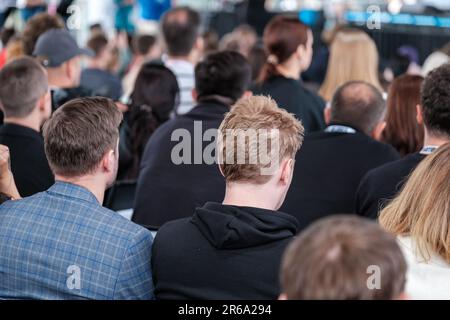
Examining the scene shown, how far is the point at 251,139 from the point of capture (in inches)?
94.3

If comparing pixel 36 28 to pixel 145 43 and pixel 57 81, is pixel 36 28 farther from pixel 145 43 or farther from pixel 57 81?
pixel 145 43

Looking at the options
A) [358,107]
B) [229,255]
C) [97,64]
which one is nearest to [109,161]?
[229,255]

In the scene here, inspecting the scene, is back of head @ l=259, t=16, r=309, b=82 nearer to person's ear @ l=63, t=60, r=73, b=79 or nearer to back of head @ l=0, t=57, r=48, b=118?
person's ear @ l=63, t=60, r=73, b=79

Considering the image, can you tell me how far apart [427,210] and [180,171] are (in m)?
1.60

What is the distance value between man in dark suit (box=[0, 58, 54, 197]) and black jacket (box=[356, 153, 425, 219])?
1.44 m

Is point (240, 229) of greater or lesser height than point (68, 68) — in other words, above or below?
below

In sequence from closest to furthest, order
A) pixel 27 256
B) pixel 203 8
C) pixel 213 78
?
pixel 27 256 → pixel 213 78 → pixel 203 8

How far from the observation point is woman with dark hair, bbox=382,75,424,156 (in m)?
4.14

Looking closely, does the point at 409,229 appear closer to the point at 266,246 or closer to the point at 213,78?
the point at 266,246

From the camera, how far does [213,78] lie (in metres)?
4.20

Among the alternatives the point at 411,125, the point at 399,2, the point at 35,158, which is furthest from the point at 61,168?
the point at 399,2

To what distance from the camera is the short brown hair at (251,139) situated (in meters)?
2.37
